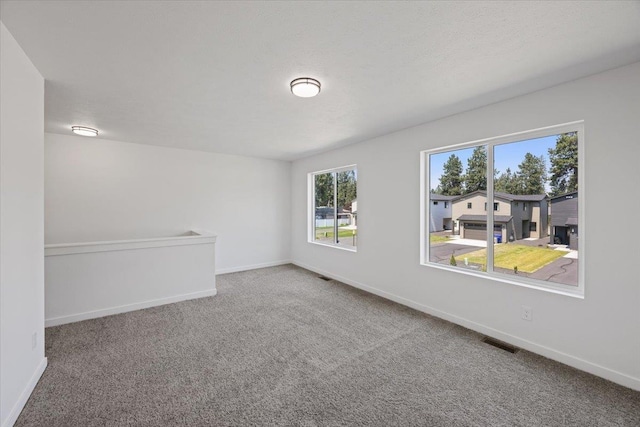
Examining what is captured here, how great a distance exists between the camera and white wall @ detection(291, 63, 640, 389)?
6.75ft

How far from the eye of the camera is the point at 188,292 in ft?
12.9

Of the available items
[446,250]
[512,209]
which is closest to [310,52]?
[512,209]

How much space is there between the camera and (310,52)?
1.92 metres

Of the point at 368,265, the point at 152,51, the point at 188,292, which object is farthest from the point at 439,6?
the point at 188,292

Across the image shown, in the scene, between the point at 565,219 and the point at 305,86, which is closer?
the point at 305,86

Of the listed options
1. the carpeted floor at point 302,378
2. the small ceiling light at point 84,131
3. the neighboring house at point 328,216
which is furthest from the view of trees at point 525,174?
the small ceiling light at point 84,131

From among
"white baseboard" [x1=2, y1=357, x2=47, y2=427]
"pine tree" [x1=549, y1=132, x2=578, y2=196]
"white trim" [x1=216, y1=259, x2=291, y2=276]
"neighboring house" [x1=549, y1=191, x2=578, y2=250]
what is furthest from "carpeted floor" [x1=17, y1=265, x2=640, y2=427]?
"white trim" [x1=216, y1=259, x2=291, y2=276]

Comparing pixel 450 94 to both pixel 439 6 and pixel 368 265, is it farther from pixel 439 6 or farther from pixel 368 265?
pixel 368 265

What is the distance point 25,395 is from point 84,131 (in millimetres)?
3394

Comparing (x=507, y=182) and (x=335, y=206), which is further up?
(x=507, y=182)

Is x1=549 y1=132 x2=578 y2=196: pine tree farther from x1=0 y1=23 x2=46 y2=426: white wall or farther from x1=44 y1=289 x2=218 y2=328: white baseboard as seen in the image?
x1=44 y1=289 x2=218 y2=328: white baseboard

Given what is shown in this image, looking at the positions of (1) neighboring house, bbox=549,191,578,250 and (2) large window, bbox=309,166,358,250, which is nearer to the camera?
(1) neighboring house, bbox=549,191,578,250

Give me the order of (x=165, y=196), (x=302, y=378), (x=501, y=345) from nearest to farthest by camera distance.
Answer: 1. (x=302, y=378)
2. (x=501, y=345)
3. (x=165, y=196)

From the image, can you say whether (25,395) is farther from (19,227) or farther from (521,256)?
(521,256)
